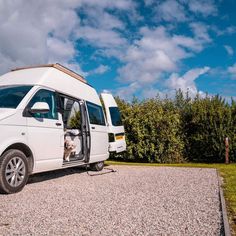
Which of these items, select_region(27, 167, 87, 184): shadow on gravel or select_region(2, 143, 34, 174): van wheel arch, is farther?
select_region(27, 167, 87, 184): shadow on gravel

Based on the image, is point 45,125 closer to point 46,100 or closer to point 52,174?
point 46,100

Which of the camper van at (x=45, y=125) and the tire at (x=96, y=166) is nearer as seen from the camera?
the camper van at (x=45, y=125)

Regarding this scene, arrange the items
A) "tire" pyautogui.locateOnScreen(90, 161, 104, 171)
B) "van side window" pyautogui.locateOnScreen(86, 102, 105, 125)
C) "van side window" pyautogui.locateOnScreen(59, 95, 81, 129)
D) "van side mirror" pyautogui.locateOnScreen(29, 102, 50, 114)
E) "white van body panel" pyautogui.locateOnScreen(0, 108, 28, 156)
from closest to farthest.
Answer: "white van body panel" pyautogui.locateOnScreen(0, 108, 28, 156) → "van side mirror" pyautogui.locateOnScreen(29, 102, 50, 114) → "van side window" pyautogui.locateOnScreen(86, 102, 105, 125) → "van side window" pyautogui.locateOnScreen(59, 95, 81, 129) → "tire" pyautogui.locateOnScreen(90, 161, 104, 171)

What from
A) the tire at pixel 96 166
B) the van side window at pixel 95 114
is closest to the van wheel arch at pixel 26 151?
the van side window at pixel 95 114

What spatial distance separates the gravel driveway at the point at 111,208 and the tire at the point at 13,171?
0.19m

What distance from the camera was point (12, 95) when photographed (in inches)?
311

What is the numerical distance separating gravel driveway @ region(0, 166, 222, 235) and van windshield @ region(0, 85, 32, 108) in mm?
1899

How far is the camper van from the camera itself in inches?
283

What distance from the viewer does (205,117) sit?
17016 millimetres

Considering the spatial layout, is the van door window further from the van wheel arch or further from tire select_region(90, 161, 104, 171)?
the van wheel arch

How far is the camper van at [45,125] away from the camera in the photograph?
7188 mm

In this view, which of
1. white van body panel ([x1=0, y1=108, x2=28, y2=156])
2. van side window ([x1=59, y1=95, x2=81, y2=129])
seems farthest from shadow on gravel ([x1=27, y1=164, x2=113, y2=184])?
white van body panel ([x1=0, y1=108, x2=28, y2=156])

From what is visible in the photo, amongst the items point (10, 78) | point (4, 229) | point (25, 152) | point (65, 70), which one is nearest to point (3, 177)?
point (25, 152)

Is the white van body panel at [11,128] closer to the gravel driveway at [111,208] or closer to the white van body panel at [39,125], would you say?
the white van body panel at [39,125]
